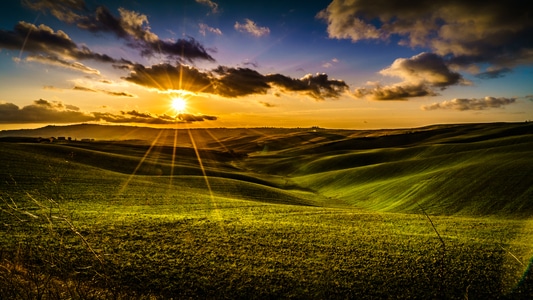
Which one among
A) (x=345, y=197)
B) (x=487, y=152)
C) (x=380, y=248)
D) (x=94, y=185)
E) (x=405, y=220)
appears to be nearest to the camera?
(x=380, y=248)

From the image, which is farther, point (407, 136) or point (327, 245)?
point (407, 136)

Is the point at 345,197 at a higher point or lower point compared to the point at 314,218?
lower

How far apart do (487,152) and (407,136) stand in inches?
4433

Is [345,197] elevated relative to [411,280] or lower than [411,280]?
lower

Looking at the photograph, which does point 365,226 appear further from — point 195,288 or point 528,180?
point 528,180

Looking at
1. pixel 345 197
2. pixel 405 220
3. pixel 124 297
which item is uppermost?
pixel 124 297

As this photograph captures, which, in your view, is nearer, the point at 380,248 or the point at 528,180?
the point at 380,248

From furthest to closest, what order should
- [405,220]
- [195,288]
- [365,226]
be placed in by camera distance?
[405,220]
[365,226]
[195,288]

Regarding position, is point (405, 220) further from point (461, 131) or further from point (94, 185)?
point (461, 131)

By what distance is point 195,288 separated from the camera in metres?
14.4

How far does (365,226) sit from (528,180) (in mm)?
26597

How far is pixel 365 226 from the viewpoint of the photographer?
26.7m

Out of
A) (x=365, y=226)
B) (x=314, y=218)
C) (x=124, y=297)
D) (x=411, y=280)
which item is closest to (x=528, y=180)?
(x=365, y=226)

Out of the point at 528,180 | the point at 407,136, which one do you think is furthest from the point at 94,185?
the point at 407,136
